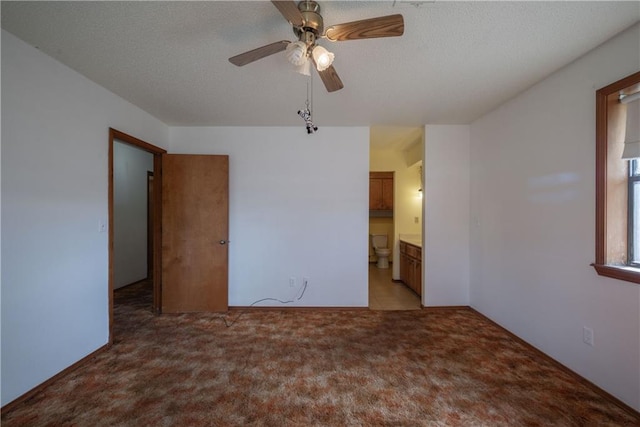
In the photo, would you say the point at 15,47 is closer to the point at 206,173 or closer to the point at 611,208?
the point at 206,173

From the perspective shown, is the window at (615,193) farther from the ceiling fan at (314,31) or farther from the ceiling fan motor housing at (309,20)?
the ceiling fan motor housing at (309,20)

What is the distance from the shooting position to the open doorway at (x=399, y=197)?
11.9 feet

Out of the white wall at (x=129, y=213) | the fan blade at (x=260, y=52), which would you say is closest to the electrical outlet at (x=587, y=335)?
Result: the fan blade at (x=260, y=52)

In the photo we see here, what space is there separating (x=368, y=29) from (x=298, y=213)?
2.27 metres

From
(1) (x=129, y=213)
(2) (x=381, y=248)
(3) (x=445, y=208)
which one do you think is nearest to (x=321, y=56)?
(3) (x=445, y=208)

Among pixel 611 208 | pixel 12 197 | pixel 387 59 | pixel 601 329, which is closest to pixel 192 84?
pixel 12 197

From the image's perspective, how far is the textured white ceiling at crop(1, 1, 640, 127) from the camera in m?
1.40

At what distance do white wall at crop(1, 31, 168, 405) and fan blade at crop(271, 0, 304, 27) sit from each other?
6.10ft

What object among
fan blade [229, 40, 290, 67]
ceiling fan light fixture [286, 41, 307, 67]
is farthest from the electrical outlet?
fan blade [229, 40, 290, 67]

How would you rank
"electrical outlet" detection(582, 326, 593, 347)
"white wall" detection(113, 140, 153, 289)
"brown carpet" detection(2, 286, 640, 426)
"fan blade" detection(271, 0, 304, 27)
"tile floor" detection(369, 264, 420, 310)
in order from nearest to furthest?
1. "fan blade" detection(271, 0, 304, 27)
2. "brown carpet" detection(2, 286, 640, 426)
3. "electrical outlet" detection(582, 326, 593, 347)
4. "tile floor" detection(369, 264, 420, 310)
5. "white wall" detection(113, 140, 153, 289)

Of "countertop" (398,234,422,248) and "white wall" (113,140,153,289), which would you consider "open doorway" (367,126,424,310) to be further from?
"white wall" (113,140,153,289)

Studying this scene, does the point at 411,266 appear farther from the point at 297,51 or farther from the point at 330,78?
the point at 297,51

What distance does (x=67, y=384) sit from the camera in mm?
1832

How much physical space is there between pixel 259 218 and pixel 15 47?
2341 millimetres
